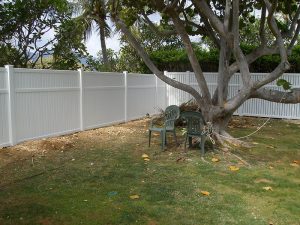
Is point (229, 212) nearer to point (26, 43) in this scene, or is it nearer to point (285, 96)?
point (285, 96)

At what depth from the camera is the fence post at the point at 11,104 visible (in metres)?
8.33

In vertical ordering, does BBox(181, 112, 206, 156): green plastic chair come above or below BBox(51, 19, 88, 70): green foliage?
below

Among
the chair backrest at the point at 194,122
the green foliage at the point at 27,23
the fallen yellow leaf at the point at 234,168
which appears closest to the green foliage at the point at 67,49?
the green foliage at the point at 27,23

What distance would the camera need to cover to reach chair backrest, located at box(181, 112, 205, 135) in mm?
8422

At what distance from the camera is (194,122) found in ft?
28.0

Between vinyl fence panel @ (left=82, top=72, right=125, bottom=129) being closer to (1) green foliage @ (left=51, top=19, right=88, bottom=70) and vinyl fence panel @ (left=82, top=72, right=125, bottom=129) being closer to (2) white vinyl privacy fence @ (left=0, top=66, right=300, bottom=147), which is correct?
(2) white vinyl privacy fence @ (left=0, top=66, right=300, bottom=147)

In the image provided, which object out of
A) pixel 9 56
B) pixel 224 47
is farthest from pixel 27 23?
pixel 224 47

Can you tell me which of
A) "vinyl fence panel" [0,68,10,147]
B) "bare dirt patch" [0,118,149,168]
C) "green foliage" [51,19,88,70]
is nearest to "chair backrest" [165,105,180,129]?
"bare dirt patch" [0,118,149,168]

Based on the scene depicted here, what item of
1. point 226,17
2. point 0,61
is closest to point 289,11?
point 226,17

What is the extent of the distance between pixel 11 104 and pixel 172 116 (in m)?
3.75

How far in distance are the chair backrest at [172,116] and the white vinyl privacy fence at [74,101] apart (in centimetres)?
269

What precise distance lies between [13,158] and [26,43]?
18.1ft

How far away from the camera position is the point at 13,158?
25.3 ft

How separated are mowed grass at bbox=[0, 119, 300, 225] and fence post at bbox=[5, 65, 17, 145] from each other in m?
1.04
